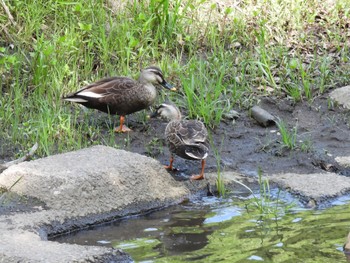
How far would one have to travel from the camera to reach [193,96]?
28.6 feet

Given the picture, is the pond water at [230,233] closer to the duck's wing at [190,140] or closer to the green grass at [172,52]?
the duck's wing at [190,140]

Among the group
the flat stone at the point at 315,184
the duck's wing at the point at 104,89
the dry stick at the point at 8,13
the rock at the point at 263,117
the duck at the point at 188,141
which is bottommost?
the flat stone at the point at 315,184

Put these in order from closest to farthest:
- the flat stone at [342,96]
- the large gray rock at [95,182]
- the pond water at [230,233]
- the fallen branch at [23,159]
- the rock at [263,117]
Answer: the pond water at [230,233] < the large gray rock at [95,182] < the fallen branch at [23,159] < the rock at [263,117] < the flat stone at [342,96]

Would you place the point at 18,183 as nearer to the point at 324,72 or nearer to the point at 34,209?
the point at 34,209

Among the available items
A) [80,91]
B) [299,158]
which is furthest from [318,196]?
[80,91]

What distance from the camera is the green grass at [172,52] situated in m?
8.74

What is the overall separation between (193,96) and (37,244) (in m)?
3.67

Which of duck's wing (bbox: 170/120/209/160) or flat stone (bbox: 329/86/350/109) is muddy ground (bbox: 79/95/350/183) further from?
duck's wing (bbox: 170/120/209/160)

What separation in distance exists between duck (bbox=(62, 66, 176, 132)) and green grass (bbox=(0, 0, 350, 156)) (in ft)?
0.71

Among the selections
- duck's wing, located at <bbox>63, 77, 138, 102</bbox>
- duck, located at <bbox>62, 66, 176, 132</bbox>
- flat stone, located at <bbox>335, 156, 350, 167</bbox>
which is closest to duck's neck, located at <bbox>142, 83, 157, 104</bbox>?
duck, located at <bbox>62, 66, 176, 132</bbox>

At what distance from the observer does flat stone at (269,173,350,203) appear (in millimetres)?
6895

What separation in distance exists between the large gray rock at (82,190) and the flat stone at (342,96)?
9.27 ft

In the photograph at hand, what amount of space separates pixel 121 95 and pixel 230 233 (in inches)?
112

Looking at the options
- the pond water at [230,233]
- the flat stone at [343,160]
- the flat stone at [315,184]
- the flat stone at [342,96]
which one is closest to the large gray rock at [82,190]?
the pond water at [230,233]
